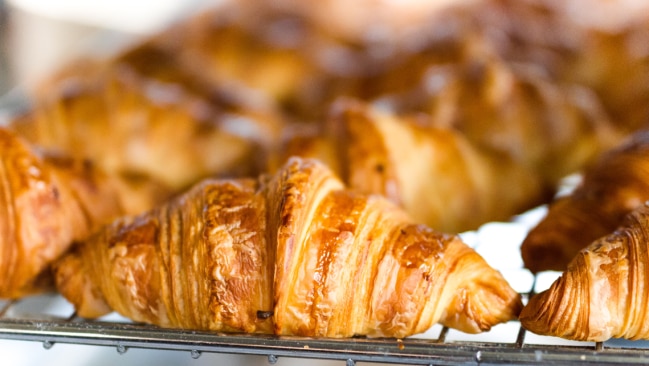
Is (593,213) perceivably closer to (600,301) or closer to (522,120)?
(600,301)

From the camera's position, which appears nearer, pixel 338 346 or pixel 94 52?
pixel 338 346

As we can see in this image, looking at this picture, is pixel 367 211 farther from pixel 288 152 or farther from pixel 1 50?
pixel 1 50

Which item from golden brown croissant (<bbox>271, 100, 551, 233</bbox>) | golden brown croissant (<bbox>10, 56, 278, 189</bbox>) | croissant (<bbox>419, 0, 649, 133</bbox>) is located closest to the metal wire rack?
golden brown croissant (<bbox>271, 100, 551, 233</bbox>)

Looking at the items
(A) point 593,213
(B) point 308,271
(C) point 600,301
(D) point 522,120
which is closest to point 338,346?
(B) point 308,271

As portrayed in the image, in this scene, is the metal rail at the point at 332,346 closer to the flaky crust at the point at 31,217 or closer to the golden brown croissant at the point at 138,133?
the flaky crust at the point at 31,217

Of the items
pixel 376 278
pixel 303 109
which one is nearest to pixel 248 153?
pixel 303 109
